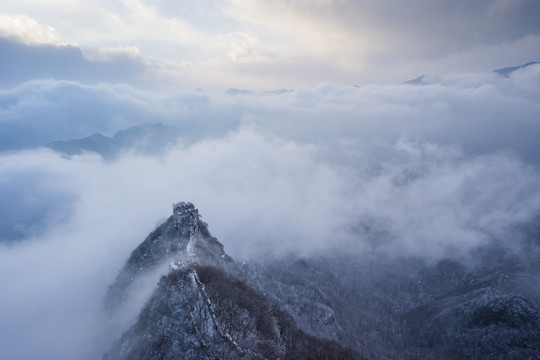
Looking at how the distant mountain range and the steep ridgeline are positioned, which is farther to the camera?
the distant mountain range

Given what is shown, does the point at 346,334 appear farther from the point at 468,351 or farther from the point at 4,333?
the point at 4,333

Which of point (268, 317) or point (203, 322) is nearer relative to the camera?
point (203, 322)

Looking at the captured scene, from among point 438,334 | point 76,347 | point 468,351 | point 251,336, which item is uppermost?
point 251,336

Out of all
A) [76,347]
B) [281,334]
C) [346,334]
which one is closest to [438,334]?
[346,334]

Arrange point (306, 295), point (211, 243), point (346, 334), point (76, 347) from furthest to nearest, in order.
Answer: point (306, 295) < point (346, 334) < point (211, 243) < point (76, 347)

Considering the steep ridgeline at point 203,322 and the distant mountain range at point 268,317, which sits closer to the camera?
the steep ridgeline at point 203,322
